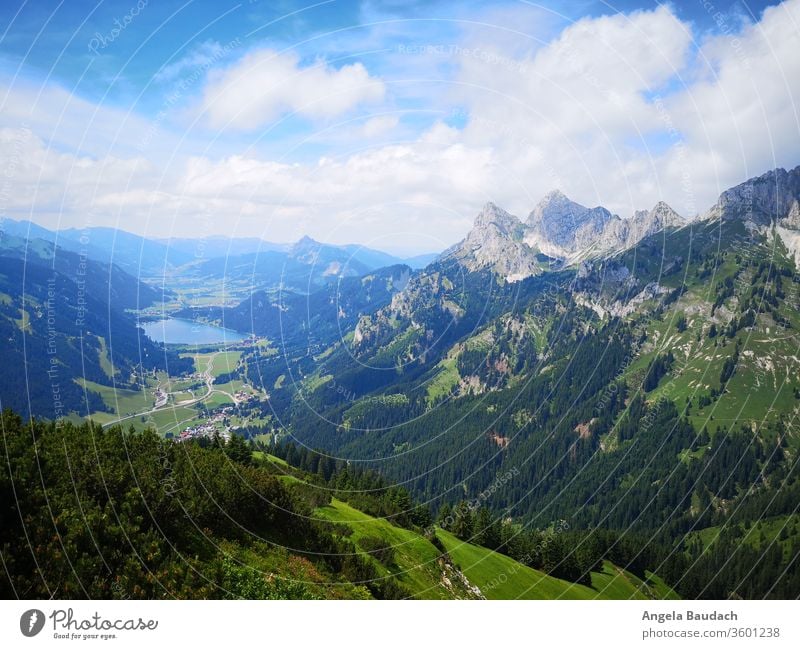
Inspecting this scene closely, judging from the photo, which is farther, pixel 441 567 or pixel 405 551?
pixel 441 567

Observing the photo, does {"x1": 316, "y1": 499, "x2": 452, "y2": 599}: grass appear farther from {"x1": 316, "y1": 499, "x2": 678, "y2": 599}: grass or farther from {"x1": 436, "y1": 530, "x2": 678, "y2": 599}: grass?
{"x1": 436, "y1": 530, "x2": 678, "y2": 599}: grass

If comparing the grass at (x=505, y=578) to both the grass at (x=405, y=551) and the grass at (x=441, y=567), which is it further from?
the grass at (x=405, y=551)

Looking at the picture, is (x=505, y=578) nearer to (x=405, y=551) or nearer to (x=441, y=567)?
(x=441, y=567)

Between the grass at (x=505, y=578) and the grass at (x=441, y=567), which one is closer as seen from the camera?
the grass at (x=441, y=567)

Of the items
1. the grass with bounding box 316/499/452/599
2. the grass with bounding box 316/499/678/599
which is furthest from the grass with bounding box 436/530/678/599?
the grass with bounding box 316/499/452/599

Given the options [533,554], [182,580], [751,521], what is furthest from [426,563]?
[751,521]

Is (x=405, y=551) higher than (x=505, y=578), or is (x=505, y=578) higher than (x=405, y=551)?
(x=405, y=551)

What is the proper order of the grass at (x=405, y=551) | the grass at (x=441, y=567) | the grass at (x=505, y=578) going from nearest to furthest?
the grass at (x=405, y=551) → the grass at (x=441, y=567) → the grass at (x=505, y=578)

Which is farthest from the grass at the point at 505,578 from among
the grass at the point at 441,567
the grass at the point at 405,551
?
the grass at the point at 405,551

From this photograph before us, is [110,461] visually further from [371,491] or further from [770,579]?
[770,579]

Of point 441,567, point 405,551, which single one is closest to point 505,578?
point 441,567

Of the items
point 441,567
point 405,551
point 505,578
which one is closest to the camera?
point 405,551
